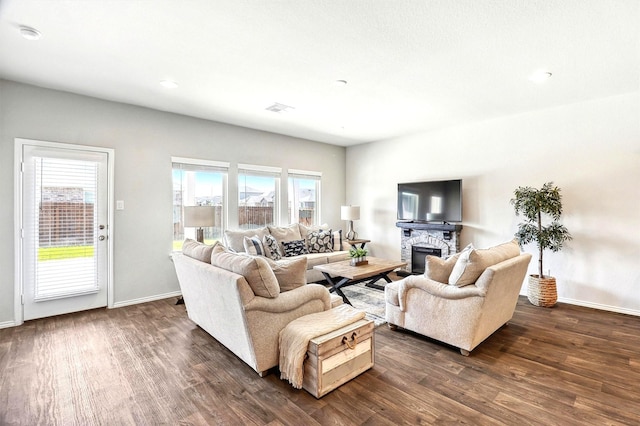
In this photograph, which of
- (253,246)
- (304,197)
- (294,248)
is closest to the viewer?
(253,246)

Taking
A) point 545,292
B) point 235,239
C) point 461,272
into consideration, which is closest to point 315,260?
point 235,239

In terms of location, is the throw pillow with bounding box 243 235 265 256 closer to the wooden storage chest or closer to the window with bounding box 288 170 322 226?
the window with bounding box 288 170 322 226

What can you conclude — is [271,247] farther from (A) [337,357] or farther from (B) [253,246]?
(A) [337,357]

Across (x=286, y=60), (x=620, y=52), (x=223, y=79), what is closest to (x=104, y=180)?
(x=223, y=79)

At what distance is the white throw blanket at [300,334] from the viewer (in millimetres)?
2156

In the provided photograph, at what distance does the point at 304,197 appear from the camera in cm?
648

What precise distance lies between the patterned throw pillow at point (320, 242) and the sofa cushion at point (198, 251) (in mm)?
2469

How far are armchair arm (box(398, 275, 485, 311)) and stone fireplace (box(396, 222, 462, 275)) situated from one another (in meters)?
2.48

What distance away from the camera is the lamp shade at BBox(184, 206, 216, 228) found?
4.30 meters

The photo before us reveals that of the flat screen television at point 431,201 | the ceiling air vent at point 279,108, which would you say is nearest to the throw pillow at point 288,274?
the ceiling air vent at point 279,108

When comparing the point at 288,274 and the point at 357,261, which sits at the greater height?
the point at 288,274

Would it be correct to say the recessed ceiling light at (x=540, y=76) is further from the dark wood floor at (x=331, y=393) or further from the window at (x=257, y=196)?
the window at (x=257, y=196)

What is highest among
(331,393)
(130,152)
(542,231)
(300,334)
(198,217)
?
(130,152)

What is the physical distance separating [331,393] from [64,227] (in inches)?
145
